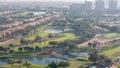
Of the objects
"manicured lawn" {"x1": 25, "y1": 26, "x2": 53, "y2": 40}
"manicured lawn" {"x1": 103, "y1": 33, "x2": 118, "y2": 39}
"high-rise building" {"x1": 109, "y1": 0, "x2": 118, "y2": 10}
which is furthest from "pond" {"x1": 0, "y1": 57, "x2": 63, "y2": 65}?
"high-rise building" {"x1": 109, "y1": 0, "x2": 118, "y2": 10}

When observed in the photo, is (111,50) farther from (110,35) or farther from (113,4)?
(113,4)

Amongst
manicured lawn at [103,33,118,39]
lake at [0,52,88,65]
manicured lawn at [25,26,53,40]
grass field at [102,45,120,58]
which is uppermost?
manicured lawn at [25,26,53,40]

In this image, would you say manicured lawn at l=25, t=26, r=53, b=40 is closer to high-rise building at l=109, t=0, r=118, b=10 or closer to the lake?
the lake

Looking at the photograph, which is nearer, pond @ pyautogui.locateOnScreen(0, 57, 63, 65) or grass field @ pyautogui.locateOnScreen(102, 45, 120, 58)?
pond @ pyautogui.locateOnScreen(0, 57, 63, 65)

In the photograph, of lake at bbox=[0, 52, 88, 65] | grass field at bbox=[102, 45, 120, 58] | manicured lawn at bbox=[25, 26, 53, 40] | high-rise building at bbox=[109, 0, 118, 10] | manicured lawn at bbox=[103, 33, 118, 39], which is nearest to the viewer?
lake at bbox=[0, 52, 88, 65]

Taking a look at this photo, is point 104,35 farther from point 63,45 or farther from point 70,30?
point 63,45

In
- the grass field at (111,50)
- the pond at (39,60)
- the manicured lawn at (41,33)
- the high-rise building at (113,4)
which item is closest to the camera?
the pond at (39,60)

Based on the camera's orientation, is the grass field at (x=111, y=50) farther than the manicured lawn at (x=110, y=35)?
No

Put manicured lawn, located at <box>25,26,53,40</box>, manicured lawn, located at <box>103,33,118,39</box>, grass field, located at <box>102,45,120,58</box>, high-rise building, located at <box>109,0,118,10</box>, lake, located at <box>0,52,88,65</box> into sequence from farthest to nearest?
1. high-rise building, located at <box>109,0,118,10</box>
2. manicured lawn, located at <box>103,33,118,39</box>
3. manicured lawn, located at <box>25,26,53,40</box>
4. grass field, located at <box>102,45,120,58</box>
5. lake, located at <box>0,52,88,65</box>

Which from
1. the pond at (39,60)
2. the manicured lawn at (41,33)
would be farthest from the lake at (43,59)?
the manicured lawn at (41,33)

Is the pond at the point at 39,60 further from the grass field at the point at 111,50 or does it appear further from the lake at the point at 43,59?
the grass field at the point at 111,50

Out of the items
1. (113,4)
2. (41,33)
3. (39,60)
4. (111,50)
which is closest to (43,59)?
(39,60)
